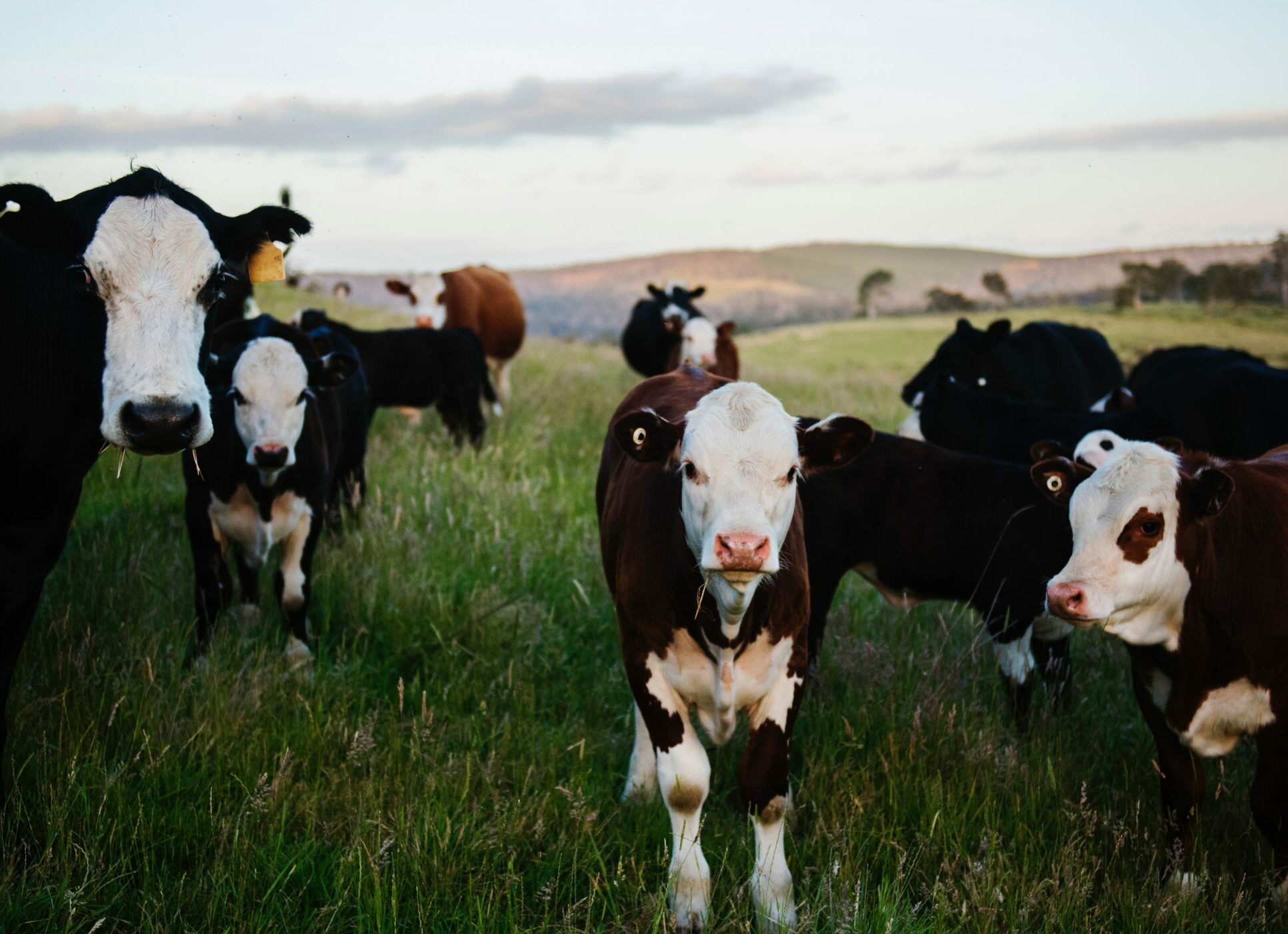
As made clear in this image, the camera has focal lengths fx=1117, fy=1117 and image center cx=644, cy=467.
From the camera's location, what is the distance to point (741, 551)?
3.41 metres

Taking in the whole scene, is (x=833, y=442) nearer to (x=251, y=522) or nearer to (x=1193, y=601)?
(x=1193, y=601)

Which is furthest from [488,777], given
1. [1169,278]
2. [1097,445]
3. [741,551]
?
[1169,278]

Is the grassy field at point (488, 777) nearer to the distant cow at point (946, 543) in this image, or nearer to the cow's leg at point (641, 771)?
the cow's leg at point (641, 771)

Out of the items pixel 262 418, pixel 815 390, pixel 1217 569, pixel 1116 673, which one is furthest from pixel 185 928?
pixel 815 390

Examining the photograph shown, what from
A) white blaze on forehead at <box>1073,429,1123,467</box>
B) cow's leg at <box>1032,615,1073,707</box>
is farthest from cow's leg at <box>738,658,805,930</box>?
white blaze on forehead at <box>1073,429,1123,467</box>

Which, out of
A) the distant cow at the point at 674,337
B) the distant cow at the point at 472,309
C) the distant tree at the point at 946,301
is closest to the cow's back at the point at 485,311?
the distant cow at the point at 472,309

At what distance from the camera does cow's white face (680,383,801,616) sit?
3.45 meters

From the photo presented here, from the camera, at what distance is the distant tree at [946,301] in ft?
119

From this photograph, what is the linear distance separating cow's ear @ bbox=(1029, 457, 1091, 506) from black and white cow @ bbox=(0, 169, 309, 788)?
3.11 meters

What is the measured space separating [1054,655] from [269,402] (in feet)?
14.5

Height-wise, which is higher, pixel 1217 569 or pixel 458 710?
pixel 1217 569

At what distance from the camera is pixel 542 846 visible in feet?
13.4

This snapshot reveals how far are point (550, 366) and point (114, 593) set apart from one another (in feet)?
50.8

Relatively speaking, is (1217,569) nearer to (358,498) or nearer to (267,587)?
(267,587)
